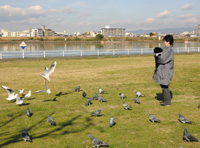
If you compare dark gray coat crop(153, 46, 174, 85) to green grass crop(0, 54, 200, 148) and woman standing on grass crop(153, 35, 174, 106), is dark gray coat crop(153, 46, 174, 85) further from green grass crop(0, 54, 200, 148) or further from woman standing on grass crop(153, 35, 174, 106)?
green grass crop(0, 54, 200, 148)

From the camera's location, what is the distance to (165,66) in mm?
7234

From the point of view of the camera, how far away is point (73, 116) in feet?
21.6

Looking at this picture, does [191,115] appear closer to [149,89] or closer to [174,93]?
[174,93]

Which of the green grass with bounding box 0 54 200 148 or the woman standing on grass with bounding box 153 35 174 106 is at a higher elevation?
the woman standing on grass with bounding box 153 35 174 106

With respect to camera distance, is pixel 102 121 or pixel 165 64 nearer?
pixel 102 121

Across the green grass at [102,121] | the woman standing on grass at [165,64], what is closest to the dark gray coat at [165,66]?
the woman standing on grass at [165,64]

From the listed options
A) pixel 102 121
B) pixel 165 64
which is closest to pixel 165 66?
pixel 165 64

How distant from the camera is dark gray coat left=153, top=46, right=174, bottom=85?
23.2 feet

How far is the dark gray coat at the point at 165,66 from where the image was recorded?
7082 millimetres

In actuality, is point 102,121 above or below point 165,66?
below

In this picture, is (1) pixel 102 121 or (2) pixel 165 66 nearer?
(1) pixel 102 121

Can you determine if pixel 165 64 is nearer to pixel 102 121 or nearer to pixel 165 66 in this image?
pixel 165 66

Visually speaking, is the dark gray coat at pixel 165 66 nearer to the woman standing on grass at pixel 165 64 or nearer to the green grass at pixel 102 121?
Answer: the woman standing on grass at pixel 165 64

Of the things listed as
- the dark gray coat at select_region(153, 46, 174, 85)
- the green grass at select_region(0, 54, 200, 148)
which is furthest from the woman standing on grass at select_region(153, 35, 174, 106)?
the green grass at select_region(0, 54, 200, 148)
